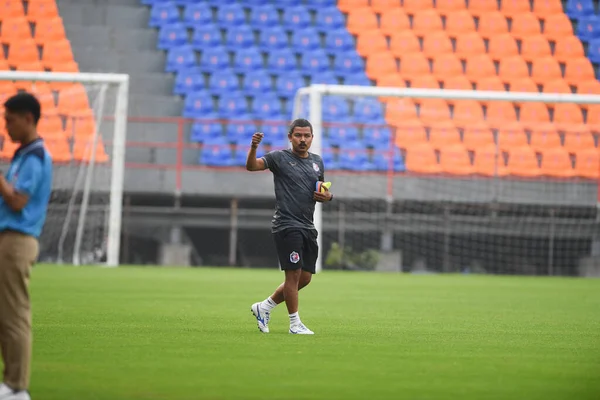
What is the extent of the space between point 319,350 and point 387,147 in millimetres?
18732

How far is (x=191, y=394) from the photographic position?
5473 mm

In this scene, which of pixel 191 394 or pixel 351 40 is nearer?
pixel 191 394

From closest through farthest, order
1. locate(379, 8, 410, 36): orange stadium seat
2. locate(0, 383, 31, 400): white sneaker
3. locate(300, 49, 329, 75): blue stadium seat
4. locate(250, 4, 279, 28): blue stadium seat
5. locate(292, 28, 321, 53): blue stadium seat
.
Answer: locate(0, 383, 31, 400): white sneaker
locate(300, 49, 329, 75): blue stadium seat
locate(292, 28, 321, 53): blue stadium seat
locate(250, 4, 279, 28): blue stadium seat
locate(379, 8, 410, 36): orange stadium seat

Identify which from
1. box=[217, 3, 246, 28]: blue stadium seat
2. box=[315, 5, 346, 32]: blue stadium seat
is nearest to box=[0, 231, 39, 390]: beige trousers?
box=[217, 3, 246, 28]: blue stadium seat

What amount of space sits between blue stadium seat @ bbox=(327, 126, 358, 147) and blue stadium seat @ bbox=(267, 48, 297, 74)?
A: 8.67 ft

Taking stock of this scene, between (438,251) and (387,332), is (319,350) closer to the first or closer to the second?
(387,332)

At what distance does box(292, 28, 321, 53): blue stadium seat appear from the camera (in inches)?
1127

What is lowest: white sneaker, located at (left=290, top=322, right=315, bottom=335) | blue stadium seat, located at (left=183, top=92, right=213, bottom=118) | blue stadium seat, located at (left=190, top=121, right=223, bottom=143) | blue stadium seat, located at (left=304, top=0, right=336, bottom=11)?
white sneaker, located at (left=290, top=322, right=315, bottom=335)

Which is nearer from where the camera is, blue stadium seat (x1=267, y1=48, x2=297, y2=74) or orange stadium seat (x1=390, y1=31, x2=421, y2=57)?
blue stadium seat (x1=267, y1=48, x2=297, y2=74)

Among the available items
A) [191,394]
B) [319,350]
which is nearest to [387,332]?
[319,350]

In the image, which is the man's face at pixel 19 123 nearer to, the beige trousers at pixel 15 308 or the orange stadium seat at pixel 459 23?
the beige trousers at pixel 15 308

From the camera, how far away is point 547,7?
101 feet

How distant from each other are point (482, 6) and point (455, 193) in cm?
817

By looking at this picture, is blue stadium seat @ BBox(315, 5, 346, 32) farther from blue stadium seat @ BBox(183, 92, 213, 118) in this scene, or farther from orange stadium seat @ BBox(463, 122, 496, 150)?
orange stadium seat @ BBox(463, 122, 496, 150)
